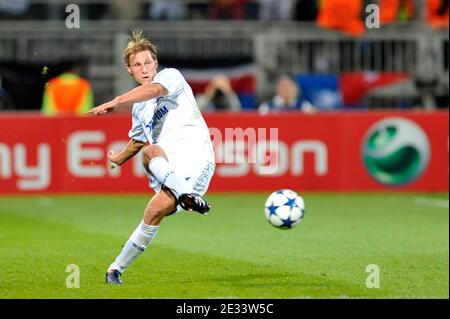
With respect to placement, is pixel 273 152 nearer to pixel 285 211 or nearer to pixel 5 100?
pixel 5 100

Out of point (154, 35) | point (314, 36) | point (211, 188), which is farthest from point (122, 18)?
point (211, 188)

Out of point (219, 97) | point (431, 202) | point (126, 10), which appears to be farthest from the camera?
point (126, 10)

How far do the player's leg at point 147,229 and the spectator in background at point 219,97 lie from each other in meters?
11.8

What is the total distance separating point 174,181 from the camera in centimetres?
998

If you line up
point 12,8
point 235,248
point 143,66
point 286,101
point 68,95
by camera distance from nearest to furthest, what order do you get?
point 143,66, point 235,248, point 286,101, point 68,95, point 12,8

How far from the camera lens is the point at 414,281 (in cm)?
1021

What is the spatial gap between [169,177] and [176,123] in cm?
54

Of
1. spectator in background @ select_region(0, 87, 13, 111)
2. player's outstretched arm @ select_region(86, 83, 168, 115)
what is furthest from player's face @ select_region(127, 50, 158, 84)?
spectator in background @ select_region(0, 87, 13, 111)

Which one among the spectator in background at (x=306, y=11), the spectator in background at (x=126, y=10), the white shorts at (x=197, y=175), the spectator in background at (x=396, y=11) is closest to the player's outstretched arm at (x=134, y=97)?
the white shorts at (x=197, y=175)

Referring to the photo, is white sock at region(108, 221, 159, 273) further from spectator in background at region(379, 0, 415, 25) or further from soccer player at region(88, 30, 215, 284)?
spectator in background at region(379, 0, 415, 25)

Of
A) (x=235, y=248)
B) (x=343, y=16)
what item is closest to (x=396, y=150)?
(x=343, y=16)

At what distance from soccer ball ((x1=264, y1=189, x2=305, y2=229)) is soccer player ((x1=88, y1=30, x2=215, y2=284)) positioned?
1.29m

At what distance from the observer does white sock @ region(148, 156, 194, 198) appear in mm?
9984

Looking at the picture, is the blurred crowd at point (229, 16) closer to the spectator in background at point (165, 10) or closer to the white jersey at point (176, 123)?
the spectator in background at point (165, 10)
